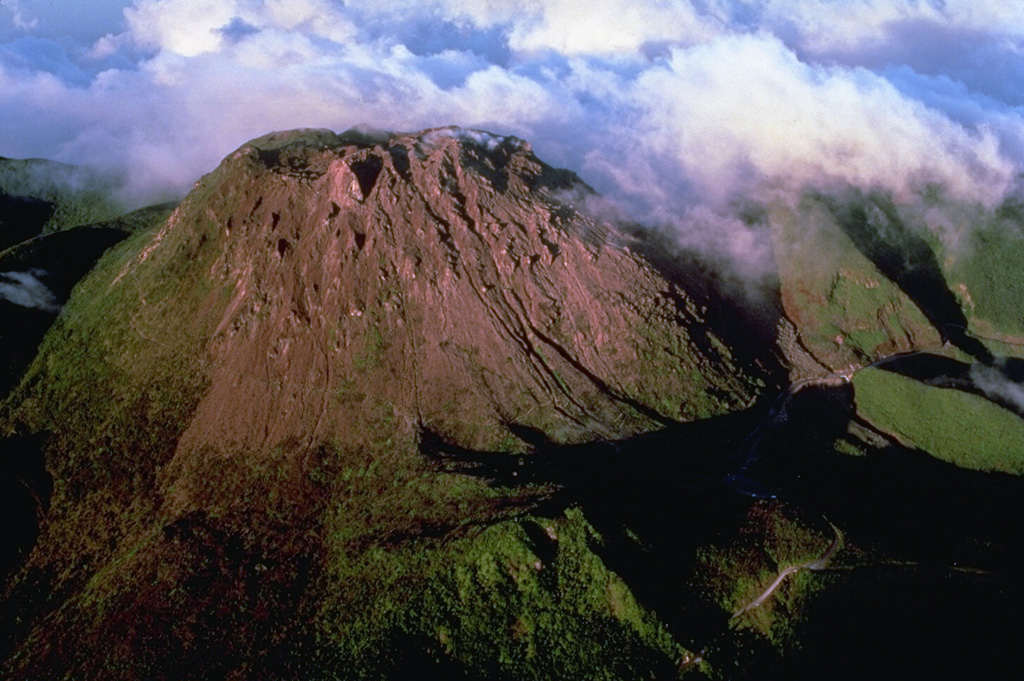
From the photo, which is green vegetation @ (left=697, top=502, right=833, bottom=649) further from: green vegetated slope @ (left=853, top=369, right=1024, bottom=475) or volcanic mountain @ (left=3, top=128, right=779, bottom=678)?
green vegetated slope @ (left=853, top=369, right=1024, bottom=475)

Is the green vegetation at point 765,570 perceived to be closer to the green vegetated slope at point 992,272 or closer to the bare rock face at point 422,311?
the bare rock face at point 422,311

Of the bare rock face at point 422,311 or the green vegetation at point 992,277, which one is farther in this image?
the green vegetation at point 992,277

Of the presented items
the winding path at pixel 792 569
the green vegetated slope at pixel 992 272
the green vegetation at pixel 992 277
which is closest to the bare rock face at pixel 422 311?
the winding path at pixel 792 569

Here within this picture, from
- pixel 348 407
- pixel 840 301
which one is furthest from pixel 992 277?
pixel 348 407

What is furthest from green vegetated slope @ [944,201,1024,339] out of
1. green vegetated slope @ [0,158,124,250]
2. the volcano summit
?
green vegetated slope @ [0,158,124,250]

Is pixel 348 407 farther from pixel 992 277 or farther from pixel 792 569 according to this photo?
pixel 992 277

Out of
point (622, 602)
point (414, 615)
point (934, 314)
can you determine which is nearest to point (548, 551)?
point (622, 602)
